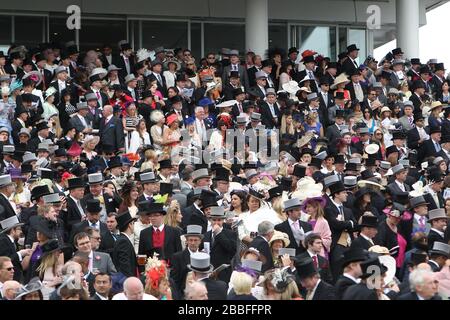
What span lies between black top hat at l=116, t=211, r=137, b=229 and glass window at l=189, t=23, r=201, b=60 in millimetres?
16886

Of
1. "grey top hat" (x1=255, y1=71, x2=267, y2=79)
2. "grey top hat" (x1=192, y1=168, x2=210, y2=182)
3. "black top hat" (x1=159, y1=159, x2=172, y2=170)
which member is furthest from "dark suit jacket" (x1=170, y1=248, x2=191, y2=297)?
"grey top hat" (x1=255, y1=71, x2=267, y2=79)

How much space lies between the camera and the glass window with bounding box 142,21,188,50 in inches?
1172

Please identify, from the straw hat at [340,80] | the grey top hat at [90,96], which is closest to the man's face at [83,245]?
the grey top hat at [90,96]

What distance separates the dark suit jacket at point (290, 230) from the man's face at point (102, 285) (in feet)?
11.1

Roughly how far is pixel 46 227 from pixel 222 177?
11.7 ft

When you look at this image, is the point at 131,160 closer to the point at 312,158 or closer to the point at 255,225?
the point at 312,158

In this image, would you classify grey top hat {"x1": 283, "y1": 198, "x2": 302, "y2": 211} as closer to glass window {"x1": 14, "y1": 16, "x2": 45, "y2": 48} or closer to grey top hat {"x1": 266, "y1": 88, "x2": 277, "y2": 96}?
grey top hat {"x1": 266, "y1": 88, "x2": 277, "y2": 96}

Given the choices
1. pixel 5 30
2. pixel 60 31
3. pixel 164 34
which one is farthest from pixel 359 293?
pixel 164 34

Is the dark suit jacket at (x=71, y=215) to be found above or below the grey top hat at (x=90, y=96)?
below

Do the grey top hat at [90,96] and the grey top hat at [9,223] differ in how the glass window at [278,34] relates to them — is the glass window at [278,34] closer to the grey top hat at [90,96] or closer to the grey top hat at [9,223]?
the grey top hat at [90,96]

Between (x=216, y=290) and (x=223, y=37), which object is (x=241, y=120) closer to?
(x=216, y=290)

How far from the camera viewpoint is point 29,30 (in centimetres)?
2880

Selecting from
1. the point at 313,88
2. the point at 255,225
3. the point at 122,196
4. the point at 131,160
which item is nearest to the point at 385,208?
the point at 255,225

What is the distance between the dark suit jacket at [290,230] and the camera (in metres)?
13.7
